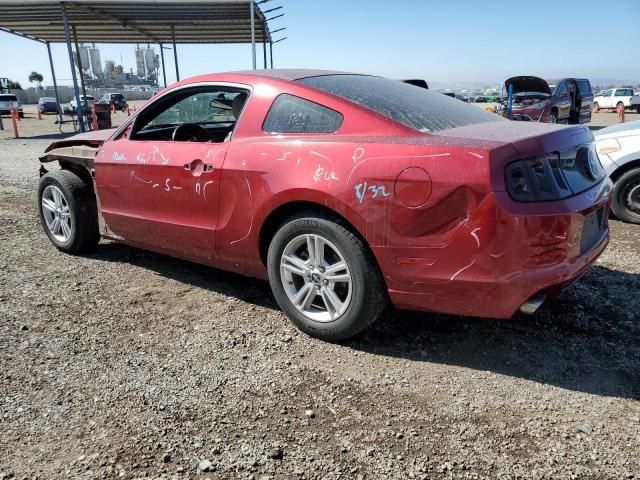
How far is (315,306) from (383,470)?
1278 mm

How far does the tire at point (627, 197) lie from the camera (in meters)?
5.51

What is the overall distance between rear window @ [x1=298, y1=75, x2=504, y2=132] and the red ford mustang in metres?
0.02

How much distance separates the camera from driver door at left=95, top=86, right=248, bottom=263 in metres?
3.39

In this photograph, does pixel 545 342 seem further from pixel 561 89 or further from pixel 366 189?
pixel 561 89

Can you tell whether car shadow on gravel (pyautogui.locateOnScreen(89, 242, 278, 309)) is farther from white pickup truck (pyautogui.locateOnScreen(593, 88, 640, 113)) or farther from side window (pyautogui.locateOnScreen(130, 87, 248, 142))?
white pickup truck (pyautogui.locateOnScreen(593, 88, 640, 113))

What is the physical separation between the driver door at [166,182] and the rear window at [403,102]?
0.77 m

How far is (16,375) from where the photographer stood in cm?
272

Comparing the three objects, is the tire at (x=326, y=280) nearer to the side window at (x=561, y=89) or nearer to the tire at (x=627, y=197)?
the tire at (x=627, y=197)

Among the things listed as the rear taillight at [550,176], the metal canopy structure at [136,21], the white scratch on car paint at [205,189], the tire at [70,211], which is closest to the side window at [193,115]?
the white scratch on car paint at [205,189]

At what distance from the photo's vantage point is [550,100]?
15570 mm

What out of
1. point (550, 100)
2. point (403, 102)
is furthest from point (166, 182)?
point (550, 100)

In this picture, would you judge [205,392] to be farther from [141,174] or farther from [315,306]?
[141,174]

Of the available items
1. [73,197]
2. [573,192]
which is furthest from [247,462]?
[73,197]

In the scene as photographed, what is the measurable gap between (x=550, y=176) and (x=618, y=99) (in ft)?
118
